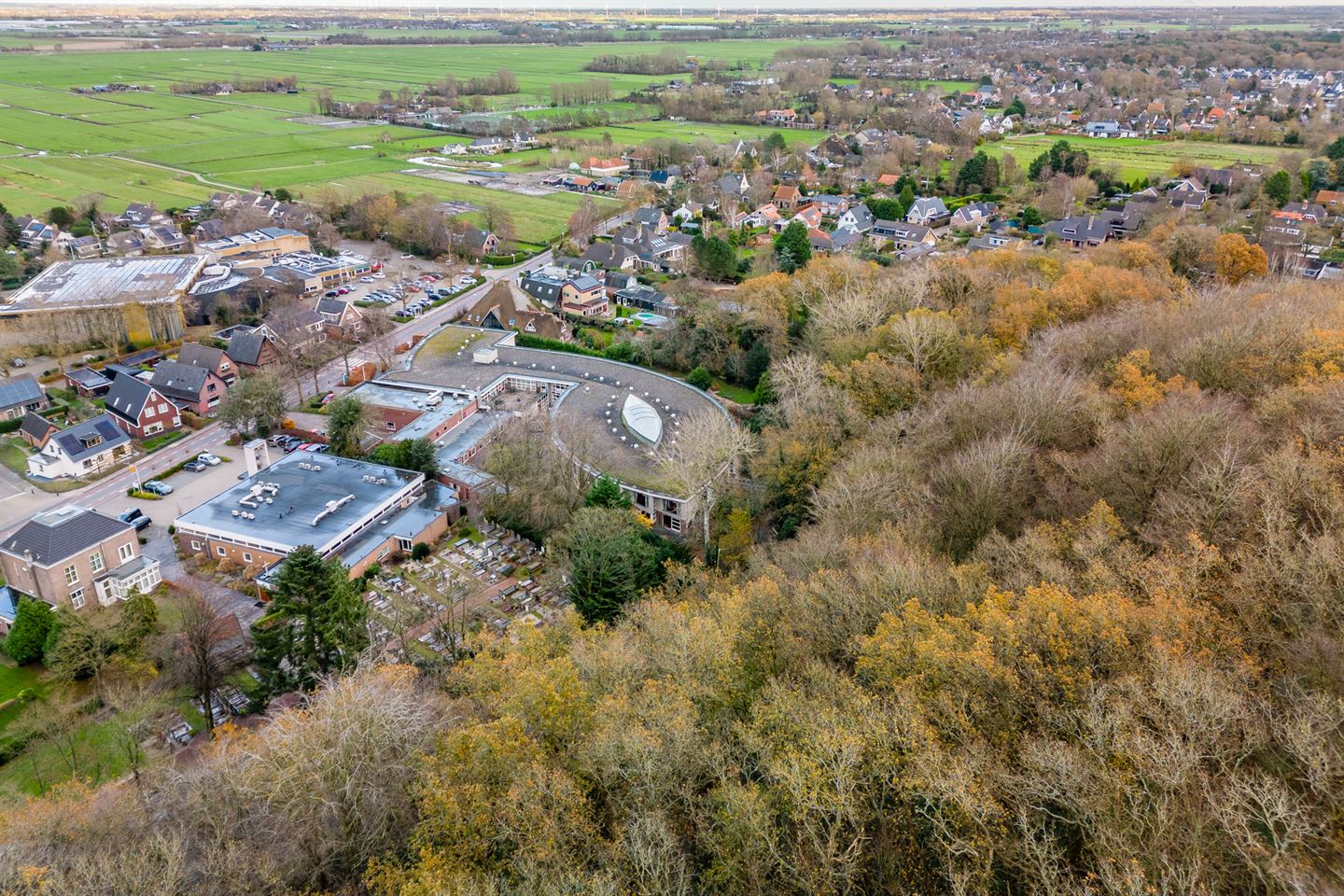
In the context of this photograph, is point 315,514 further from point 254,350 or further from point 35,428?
point 254,350

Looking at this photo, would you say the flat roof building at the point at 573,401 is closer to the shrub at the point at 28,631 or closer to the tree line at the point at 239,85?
the shrub at the point at 28,631

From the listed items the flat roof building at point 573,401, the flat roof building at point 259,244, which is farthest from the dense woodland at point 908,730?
the flat roof building at point 259,244

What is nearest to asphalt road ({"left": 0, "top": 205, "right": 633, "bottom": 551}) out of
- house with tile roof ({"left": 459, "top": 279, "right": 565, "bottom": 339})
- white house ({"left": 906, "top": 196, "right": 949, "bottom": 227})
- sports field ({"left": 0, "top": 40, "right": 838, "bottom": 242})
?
house with tile roof ({"left": 459, "top": 279, "right": 565, "bottom": 339})

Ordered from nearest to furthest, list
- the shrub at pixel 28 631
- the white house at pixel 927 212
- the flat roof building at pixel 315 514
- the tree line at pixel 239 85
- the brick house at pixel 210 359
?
the shrub at pixel 28 631, the flat roof building at pixel 315 514, the brick house at pixel 210 359, the white house at pixel 927 212, the tree line at pixel 239 85

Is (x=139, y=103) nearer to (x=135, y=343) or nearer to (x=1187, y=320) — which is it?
(x=135, y=343)

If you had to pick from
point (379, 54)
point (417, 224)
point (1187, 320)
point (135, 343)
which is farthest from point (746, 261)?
point (379, 54)

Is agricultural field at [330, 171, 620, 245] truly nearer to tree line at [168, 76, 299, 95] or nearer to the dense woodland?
the dense woodland

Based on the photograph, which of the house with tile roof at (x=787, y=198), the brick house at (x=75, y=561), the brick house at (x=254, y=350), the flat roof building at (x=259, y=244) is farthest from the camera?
the house with tile roof at (x=787, y=198)
